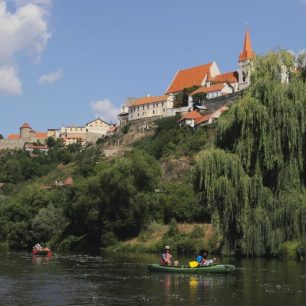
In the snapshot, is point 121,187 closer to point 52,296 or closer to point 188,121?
point 52,296

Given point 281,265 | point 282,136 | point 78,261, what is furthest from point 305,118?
point 78,261

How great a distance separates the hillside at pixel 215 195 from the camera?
39.8 meters

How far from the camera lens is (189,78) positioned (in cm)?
14412

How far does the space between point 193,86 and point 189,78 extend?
7.65m

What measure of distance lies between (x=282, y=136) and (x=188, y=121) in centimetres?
7638

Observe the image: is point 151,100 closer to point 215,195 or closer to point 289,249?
point 215,195

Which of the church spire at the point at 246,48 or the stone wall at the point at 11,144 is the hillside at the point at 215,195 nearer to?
the church spire at the point at 246,48

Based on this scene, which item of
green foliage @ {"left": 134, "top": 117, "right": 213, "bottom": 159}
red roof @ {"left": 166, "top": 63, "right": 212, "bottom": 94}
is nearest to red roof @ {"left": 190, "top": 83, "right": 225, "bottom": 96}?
red roof @ {"left": 166, "top": 63, "right": 212, "bottom": 94}

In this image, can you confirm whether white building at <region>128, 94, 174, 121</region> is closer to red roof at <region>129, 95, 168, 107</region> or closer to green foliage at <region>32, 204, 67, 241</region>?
red roof at <region>129, 95, 168, 107</region>

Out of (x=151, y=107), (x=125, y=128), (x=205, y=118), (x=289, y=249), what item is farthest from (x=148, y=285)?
(x=125, y=128)

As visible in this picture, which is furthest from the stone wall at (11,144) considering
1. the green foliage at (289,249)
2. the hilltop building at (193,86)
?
the green foliage at (289,249)

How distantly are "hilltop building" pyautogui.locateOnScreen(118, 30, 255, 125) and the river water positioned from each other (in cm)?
8292

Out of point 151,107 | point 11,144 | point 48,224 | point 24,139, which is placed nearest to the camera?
point 48,224

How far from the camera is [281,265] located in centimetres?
3609
